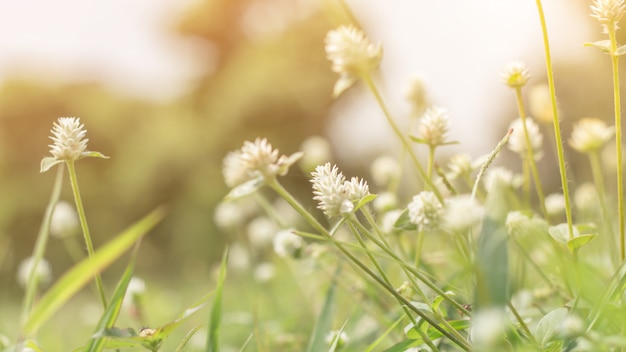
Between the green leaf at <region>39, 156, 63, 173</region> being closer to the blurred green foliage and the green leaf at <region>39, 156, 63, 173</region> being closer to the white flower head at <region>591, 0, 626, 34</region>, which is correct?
the white flower head at <region>591, 0, 626, 34</region>

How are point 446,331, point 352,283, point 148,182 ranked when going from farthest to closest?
point 148,182 < point 352,283 < point 446,331

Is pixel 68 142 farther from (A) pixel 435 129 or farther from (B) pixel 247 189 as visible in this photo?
(A) pixel 435 129

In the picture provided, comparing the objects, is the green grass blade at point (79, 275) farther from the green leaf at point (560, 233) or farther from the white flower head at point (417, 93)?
the white flower head at point (417, 93)

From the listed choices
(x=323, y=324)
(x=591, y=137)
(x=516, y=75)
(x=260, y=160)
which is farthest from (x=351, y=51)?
(x=591, y=137)

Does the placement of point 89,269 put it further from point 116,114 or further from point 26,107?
point 26,107

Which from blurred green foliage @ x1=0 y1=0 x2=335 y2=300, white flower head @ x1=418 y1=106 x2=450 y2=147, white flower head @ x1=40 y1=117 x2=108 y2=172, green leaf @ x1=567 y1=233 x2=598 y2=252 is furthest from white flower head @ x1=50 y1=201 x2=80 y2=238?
blurred green foliage @ x1=0 y1=0 x2=335 y2=300

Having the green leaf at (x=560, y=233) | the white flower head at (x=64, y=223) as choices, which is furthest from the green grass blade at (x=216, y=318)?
the white flower head at (x=64, y=223)

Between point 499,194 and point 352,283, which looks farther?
point 352,283

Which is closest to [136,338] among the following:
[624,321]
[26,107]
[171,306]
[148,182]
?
[624,321]
